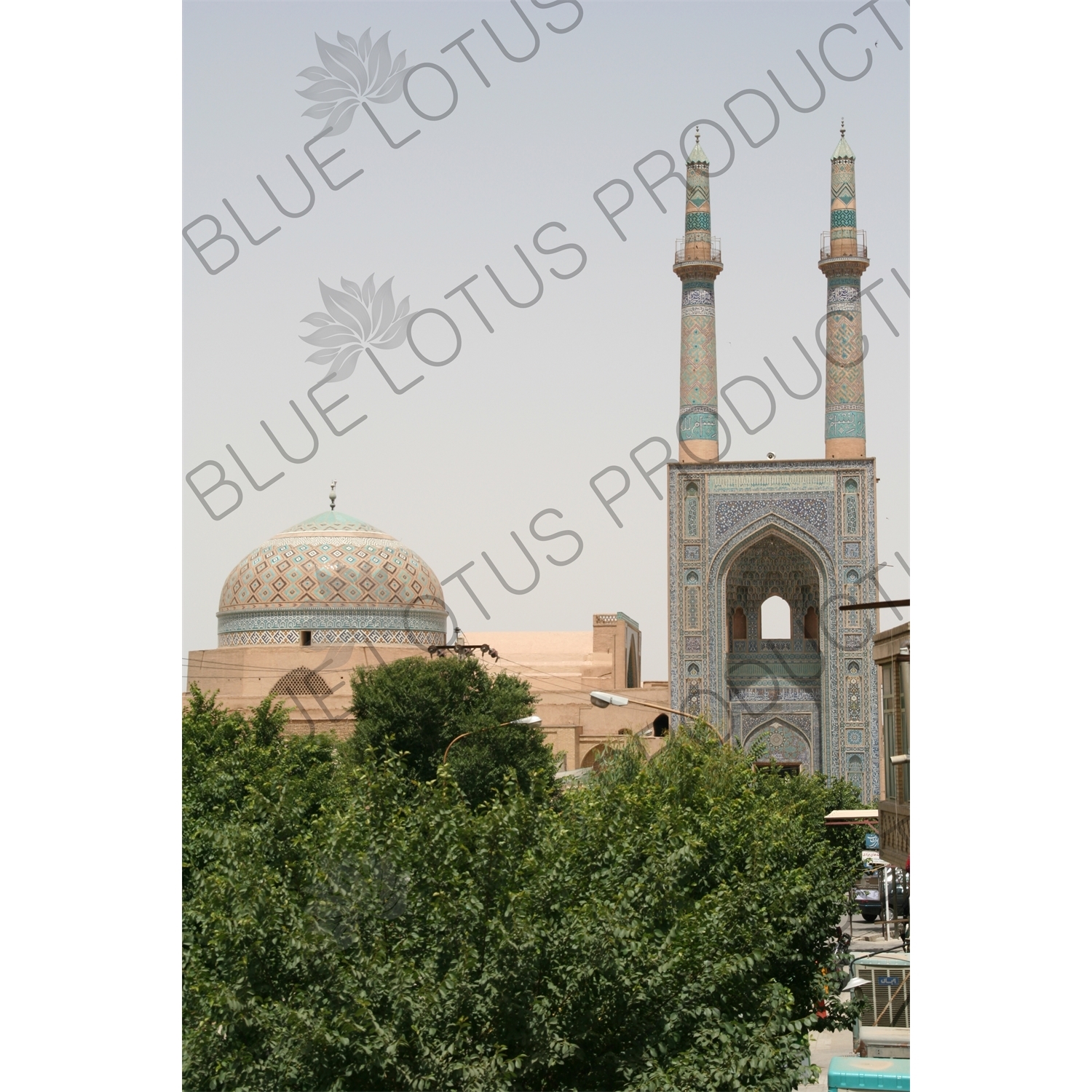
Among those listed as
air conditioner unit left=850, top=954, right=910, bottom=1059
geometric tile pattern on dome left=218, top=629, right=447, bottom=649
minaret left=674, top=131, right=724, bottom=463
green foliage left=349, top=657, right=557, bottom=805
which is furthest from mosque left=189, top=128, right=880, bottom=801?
air conditioner unit left=850, top=954, right=910, bottom=1059

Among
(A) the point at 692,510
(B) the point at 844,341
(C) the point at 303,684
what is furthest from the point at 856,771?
(C) the point at 303,684

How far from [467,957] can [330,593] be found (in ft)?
89.3

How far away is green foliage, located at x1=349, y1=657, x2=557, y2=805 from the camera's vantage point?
1980 centimetres

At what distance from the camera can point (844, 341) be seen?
27859mm

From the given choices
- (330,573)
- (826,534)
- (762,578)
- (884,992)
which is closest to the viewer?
(884,992)

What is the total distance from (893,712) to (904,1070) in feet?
22.5

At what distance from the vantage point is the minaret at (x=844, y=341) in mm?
27719

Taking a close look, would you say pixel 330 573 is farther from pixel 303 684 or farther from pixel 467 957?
pixel 467 957

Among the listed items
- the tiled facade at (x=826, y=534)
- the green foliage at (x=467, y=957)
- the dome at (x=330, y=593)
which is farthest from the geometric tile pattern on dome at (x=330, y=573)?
the green foliage at (x=467, y=957)

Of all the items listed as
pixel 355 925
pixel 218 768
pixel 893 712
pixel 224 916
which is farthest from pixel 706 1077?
pixel 893 712

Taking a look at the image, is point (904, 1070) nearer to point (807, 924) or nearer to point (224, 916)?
point (807, 924)

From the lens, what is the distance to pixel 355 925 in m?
6.34
